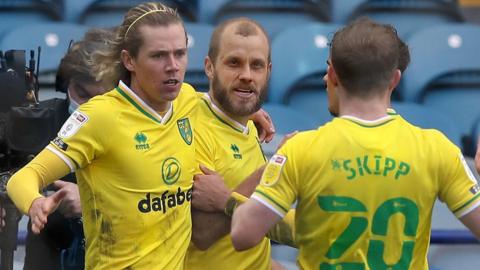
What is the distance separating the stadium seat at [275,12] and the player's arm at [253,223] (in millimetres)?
4370

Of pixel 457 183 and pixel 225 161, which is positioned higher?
pixel 457 183

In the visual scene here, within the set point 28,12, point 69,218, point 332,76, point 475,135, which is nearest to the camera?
point 332,76

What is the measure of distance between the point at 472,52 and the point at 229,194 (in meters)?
4.00

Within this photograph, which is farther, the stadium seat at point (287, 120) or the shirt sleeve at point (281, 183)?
the stadium seat at point (287, 120)

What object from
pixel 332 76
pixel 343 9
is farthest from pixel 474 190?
pixel 343 9

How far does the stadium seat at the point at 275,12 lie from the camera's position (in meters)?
6.91

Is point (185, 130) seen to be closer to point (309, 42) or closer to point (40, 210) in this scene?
point (40, 210)

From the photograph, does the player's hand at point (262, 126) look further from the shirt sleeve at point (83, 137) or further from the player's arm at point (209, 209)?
the shirt sleeve at point (83, 137)

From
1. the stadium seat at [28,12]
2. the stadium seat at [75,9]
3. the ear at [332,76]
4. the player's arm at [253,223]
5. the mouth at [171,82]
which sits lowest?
the stadium seat at [28,12]

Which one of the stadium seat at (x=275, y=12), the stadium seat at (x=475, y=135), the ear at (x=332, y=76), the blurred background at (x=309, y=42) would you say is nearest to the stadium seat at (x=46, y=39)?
the blurred background at (x=309, y=42)

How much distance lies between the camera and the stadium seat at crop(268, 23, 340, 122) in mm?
6480

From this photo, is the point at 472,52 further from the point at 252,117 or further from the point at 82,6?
the point at 252,117

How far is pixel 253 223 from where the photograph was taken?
8.52 feet

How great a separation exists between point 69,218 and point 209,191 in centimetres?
94
